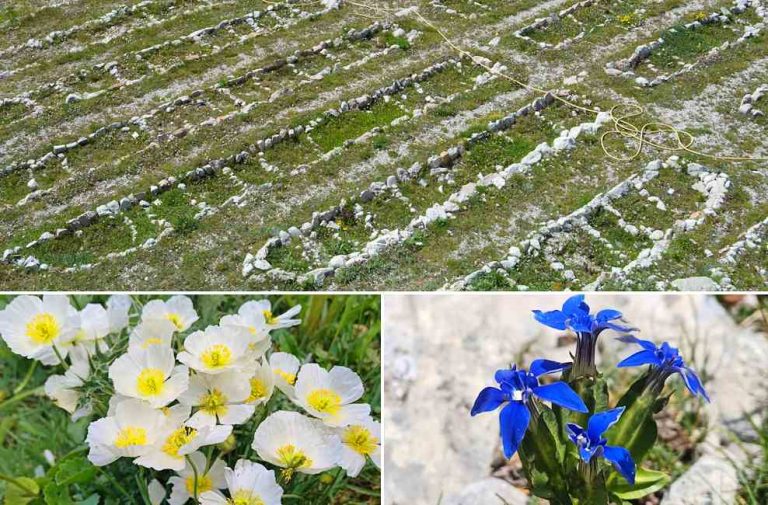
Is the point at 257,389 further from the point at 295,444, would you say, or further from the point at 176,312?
the point at 176,312

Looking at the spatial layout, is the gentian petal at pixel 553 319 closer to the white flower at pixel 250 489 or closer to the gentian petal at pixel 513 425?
the gentian petal at pixel 513 425

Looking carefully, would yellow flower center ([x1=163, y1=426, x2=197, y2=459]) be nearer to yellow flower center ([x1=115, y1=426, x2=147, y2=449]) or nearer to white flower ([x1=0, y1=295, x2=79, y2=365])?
yellow flower center ([x1=115, y1=426, x2=147, y2=449])

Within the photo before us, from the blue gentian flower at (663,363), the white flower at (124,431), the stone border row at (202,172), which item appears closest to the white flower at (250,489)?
the white flower at (124,431)

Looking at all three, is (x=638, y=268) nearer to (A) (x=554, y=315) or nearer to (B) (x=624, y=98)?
(B) (x=624, y=98)

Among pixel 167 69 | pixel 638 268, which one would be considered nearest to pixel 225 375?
pixel 638 268

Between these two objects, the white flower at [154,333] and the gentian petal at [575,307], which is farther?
the gentian petal at [575,307]
